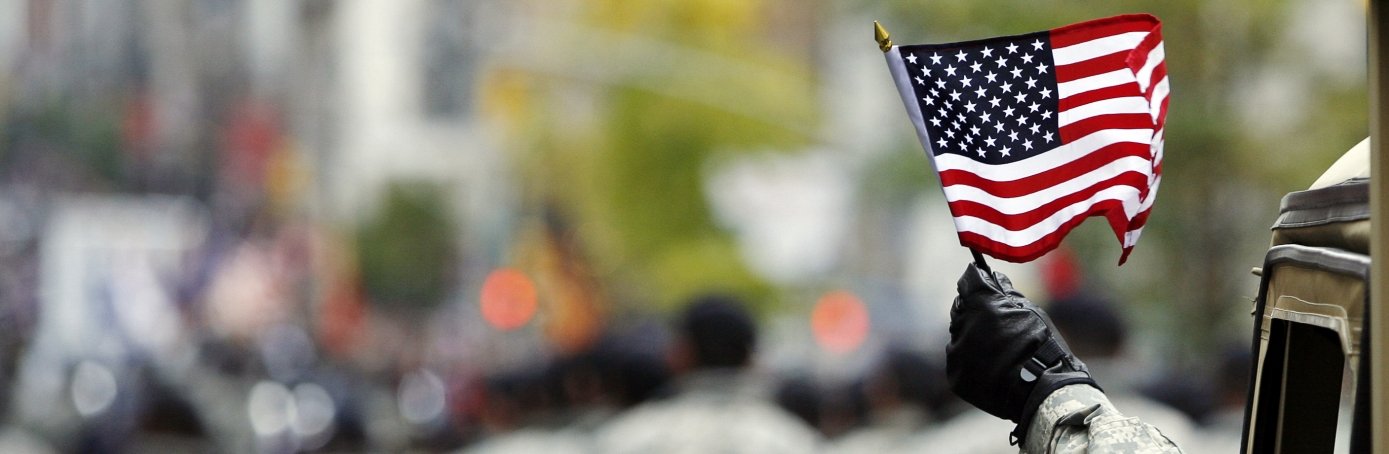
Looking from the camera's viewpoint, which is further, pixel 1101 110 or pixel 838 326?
pixel 838 326

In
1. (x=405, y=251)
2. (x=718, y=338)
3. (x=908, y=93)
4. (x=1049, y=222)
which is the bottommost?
(x=405, y=251)

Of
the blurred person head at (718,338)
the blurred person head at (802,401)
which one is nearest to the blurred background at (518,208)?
the blurred person head at (802,401)

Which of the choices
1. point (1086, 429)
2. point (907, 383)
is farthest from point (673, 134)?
point (1086, 429)

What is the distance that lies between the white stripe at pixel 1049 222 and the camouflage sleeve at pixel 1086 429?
525 mm

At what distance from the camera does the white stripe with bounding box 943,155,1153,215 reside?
304cm

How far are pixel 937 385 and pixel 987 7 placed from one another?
3.57 m

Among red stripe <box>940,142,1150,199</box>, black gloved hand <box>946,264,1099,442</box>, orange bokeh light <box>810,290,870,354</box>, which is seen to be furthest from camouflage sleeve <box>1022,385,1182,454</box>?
orange bokeh light <box>810,290,870,354</box>

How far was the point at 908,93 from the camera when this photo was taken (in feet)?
10.1

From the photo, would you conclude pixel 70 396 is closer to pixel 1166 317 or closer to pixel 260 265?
pixel 1166 317

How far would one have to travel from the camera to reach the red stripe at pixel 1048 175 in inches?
121

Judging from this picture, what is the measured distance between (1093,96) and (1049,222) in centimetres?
24

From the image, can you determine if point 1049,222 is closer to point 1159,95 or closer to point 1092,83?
point 1092,83

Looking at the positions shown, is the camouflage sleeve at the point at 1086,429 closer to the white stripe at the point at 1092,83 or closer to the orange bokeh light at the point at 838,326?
the white stripe at the point at 1092,83

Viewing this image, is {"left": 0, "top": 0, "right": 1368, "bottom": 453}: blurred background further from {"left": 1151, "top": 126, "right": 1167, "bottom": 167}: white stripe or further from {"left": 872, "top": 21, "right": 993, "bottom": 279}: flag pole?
{"left": 872, "top": 21, "right": 993, "bottom": 279}: flag pole
